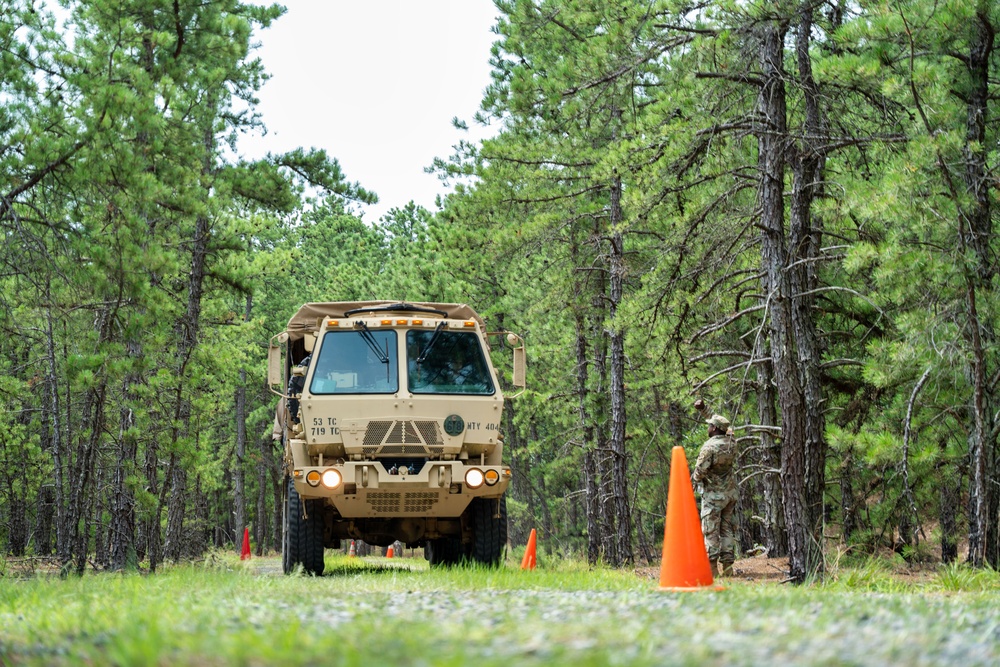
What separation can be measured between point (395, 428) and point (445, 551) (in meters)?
3.19

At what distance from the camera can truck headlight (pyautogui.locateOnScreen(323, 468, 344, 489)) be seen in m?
10.8

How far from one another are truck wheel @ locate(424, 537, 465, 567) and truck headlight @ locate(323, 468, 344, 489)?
2.33m

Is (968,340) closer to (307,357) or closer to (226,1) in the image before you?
(307,357)

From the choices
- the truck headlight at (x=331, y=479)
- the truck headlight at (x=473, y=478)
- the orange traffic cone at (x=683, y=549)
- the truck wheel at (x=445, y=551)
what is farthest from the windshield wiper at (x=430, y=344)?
the orange traffic cone at (x=683, y=549)

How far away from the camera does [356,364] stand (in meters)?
11.6

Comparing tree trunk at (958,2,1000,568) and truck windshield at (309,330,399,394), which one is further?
truck windshield at (309,330,399,394)

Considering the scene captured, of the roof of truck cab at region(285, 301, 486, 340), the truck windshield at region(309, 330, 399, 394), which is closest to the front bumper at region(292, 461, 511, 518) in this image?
the truck windshield at region(309, 330, 399, 394)

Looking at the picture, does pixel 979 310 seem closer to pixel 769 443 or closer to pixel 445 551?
pixel 769 443

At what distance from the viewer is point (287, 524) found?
12086 mm

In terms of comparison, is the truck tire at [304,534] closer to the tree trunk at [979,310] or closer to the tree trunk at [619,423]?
the tree trunk at [979,310]

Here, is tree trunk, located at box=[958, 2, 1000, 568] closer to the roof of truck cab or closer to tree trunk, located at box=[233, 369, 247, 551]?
the roof of truck cab

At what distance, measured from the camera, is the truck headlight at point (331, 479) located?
35.5 feet

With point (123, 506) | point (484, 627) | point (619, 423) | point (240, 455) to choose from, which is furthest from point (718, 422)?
point (240, 455)

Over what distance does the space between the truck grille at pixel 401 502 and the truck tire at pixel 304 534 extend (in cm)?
78
